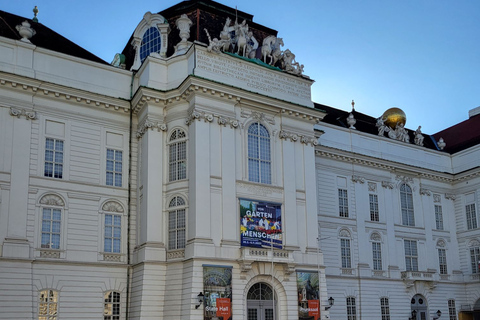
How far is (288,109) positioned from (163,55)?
782cm

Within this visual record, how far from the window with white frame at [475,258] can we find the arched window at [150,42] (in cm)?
2737

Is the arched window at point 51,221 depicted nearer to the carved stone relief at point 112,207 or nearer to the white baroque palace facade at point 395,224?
the carved stone relief at point 112,207

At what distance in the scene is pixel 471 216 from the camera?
149ft

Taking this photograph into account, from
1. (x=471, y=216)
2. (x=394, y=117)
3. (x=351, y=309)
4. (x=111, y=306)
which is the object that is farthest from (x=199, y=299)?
(x=394, y=117)

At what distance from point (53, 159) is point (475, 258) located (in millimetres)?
31110

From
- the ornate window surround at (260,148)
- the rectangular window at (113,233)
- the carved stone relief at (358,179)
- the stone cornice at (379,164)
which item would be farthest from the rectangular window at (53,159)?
the carved stone relief at (358,179)

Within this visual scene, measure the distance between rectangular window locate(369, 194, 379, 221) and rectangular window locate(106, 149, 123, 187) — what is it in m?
18.3

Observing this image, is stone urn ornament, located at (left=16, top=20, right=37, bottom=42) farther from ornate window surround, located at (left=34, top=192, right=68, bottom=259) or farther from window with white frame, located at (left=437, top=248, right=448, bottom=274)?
window with white frame, located at (left=437, top=248, right=448, bottom=274)

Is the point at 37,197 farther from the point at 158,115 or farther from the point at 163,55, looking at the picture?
the point at 163,55

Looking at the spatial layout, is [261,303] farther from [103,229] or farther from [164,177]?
[103,229]

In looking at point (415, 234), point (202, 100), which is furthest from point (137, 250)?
point (415, 234)

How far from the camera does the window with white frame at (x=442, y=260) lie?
44306 millimetres

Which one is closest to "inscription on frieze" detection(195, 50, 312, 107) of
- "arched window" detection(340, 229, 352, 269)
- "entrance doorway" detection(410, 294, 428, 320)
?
"arched window" detection(340, 229, 352, 269)

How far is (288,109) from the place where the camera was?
3459 cm
